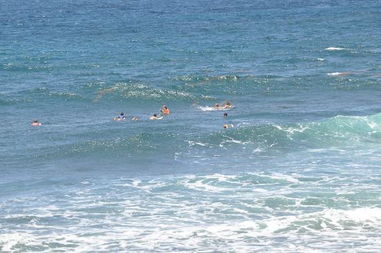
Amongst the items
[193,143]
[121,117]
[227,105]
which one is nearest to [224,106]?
[227,105]

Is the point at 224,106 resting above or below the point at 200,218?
above

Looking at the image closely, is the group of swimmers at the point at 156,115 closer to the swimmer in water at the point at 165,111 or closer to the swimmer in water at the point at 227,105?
the swimmer in water at the point at 165,111

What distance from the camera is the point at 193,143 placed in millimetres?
47281

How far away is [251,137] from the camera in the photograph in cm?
4791

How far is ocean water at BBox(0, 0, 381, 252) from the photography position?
33.8 metres

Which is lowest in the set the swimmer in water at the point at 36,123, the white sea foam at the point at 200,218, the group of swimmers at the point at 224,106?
the white sea foam at the point at 200,218

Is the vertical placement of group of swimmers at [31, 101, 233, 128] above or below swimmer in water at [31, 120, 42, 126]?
below

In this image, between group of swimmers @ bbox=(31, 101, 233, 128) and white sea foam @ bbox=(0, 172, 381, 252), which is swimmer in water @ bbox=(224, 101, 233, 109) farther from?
white sea foam @ bbox=(0, 172, 381, 252)

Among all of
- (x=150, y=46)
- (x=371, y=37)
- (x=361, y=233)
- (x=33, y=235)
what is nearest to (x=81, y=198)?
(x=33, y=235)

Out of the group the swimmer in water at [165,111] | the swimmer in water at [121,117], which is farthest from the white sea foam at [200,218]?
the swimmer in water at [165,111]

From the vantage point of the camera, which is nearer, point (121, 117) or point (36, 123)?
point (36, 123)

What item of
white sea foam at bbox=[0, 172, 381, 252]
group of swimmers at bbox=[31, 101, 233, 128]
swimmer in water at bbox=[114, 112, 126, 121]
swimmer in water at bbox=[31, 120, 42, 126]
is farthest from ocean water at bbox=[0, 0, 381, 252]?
swimmer in water at bbox=[114, 112, 126, 121]

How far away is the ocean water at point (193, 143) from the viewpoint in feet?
111

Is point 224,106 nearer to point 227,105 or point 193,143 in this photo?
point 227,105
